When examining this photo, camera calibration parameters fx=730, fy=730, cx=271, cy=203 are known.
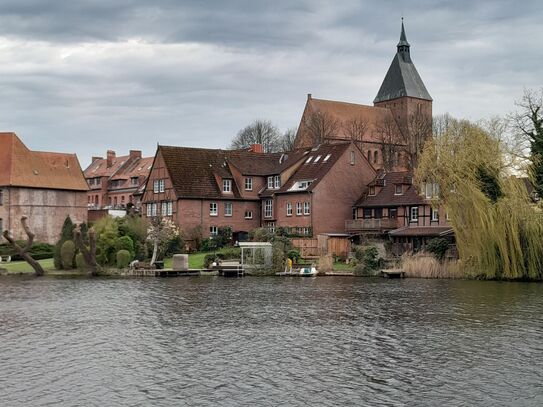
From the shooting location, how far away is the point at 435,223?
62.2 meters

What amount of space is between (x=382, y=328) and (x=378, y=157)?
263 ft

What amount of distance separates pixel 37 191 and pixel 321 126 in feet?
131

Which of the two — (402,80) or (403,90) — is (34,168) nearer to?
(403,90)

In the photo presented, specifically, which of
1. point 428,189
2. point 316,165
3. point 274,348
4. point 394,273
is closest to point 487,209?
point 394,273

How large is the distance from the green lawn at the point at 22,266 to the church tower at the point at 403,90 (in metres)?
66.8

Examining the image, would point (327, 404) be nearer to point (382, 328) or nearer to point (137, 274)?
point (382, 328)

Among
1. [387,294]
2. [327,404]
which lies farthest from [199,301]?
[327,404]

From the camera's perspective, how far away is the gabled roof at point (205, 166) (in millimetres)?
72375

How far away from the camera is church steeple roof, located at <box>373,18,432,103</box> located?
11962cm

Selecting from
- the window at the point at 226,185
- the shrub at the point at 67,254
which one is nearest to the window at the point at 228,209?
the window at the point at 226,185

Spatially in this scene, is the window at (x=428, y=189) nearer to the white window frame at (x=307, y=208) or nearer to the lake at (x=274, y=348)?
the white window frame at (x=307, y=208)

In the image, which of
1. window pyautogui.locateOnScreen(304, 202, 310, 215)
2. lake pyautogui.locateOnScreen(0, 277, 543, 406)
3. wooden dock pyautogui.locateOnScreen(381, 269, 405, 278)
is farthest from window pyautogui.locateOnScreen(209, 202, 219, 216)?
lake pyautogui.locateOnScreen(0, 277, 543, 406)

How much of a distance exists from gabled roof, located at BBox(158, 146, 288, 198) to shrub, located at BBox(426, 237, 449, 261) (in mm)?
26062

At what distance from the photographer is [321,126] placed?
330 ft
